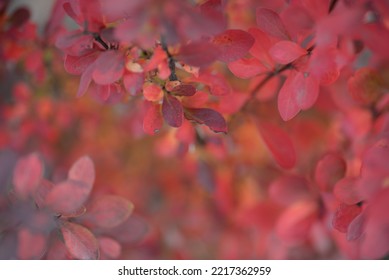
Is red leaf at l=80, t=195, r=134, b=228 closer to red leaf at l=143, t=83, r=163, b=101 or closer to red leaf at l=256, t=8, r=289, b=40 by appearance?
red leaf at l=143, t=83, r=163, b=101

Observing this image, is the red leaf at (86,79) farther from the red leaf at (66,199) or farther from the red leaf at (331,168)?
the red leaf at (331,168)

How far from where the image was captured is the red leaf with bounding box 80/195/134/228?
0.63 meters

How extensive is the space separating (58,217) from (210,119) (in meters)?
0.24

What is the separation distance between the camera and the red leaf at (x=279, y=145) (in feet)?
2.11

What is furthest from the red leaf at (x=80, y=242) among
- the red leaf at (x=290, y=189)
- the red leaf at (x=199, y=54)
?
the red leaf at (x=290, y=189)

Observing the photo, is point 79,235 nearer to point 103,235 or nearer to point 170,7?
point 103,235

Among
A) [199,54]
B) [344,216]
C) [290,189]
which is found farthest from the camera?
[290,189]

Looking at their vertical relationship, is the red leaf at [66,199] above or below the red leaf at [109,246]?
above

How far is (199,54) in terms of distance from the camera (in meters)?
0.49

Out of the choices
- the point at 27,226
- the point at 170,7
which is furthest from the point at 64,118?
the point at 170,7

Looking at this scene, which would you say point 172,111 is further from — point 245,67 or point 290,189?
point 290,189

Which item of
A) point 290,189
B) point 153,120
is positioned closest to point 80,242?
point 153,120

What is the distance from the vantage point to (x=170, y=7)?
0.46 metres

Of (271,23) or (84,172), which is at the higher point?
(271,23)
